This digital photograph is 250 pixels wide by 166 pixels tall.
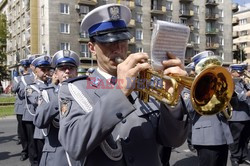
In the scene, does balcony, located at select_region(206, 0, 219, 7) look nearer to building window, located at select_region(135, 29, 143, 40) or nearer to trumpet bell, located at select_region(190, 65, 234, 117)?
building window, located at select_region(135, 29, 143, 40)

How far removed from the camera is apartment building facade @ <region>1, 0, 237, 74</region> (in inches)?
1272

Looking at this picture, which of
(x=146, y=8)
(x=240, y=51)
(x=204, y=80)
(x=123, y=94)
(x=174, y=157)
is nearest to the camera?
(x=123, y=94)

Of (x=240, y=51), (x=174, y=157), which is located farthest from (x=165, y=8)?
(x=174, y=157)

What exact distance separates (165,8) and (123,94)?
131ft

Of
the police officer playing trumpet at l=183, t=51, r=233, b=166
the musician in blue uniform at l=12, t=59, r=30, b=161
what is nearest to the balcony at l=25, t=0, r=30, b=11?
the musician in blue uniform at l=12, t=59, r=30, b=161

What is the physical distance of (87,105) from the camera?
1.85 metres

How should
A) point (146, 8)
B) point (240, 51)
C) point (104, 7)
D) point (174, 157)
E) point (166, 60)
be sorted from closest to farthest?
point (166, 60) < point (104, 7) < point (174, 157) < point (146, 8) < point (240, 51)

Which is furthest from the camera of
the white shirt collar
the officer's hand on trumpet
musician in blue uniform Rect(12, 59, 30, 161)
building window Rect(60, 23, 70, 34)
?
building window Rect(60, 23, 70, 34)

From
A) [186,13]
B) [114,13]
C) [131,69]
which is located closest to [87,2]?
[186,13]

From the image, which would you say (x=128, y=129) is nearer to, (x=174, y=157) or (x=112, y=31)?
(x=112, y=31)

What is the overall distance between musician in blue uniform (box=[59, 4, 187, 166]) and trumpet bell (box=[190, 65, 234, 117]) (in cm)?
12

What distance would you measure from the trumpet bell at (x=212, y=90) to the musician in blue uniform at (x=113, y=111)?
0.39 ft

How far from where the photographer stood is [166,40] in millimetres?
1759

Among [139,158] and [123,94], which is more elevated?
[123,94]
